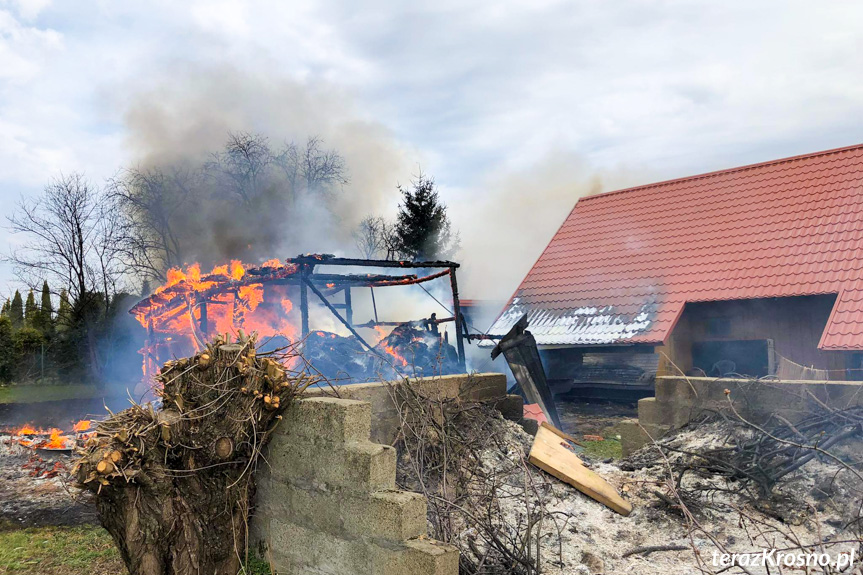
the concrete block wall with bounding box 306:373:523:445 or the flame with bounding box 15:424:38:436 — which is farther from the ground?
the concrete block wall with bounding box 306:373:523:445

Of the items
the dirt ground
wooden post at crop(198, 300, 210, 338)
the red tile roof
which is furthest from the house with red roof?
wooden post at crop(198, 300, 210, 338)

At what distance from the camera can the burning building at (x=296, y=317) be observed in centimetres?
1026

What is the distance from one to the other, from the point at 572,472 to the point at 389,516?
113 inches

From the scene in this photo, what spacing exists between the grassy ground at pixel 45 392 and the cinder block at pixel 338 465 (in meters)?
16.6

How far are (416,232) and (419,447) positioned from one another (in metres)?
29.4

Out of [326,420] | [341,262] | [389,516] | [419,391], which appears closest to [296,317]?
[341,262]

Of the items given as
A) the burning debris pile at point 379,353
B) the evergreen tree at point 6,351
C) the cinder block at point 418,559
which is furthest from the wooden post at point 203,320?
the evergreen tree at point 6,351

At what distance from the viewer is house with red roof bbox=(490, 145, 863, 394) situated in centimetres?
1318

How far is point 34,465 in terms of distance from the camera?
394 inches

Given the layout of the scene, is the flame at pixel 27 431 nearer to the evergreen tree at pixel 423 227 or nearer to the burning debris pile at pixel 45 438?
the burning debris pile at pixel 45 438

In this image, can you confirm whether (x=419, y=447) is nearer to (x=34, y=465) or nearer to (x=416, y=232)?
(x=34, y=465)

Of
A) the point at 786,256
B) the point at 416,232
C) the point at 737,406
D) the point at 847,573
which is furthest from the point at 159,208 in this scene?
the point at 847,573

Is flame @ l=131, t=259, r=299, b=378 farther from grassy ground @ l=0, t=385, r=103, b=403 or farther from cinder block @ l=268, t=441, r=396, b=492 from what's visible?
cinder block @ l=268, t=441, r=396, b=492

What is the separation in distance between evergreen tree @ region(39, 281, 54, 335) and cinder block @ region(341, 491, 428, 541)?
67.1 ft
